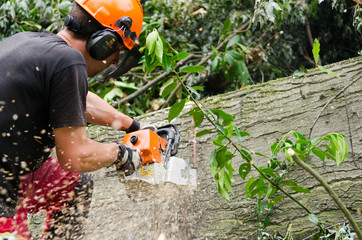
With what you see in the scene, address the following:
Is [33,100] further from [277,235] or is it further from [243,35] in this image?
[243,35]

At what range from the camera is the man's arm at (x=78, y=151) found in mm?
1669

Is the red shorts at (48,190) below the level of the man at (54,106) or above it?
below

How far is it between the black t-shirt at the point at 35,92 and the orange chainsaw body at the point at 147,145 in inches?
19.7

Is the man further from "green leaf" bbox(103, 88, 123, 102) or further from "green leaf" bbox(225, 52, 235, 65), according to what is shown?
"green leaf" bbox(103, 88, 123, 102)

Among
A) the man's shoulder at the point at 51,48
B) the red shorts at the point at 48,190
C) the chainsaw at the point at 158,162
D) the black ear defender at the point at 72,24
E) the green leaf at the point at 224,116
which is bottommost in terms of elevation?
the red shorts at the point at 48,190

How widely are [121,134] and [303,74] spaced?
4.49 feet

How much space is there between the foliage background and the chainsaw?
1.45 meters

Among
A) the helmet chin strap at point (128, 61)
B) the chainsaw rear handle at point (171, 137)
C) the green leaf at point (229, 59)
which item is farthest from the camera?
the green leaf at point (229, 59)

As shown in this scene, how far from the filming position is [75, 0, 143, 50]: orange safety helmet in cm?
197

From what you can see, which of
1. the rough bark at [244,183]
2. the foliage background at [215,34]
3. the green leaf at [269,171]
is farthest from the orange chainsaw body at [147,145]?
the foliage background at [215,34]

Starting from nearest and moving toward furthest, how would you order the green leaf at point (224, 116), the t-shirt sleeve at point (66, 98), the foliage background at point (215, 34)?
the t-shirt sleeve at point (66, 98) → the green leaf at point (224, 116) → the foliage background at point (215, 34)

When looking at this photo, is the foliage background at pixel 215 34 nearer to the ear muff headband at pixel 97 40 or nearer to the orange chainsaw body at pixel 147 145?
the orange chainsaw body at pixel 147 145

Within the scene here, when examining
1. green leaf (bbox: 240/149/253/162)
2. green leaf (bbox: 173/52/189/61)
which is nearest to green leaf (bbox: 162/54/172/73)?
green leaf (bbox: 173/52/189/61)

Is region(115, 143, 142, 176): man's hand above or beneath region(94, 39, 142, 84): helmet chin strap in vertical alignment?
beneath
